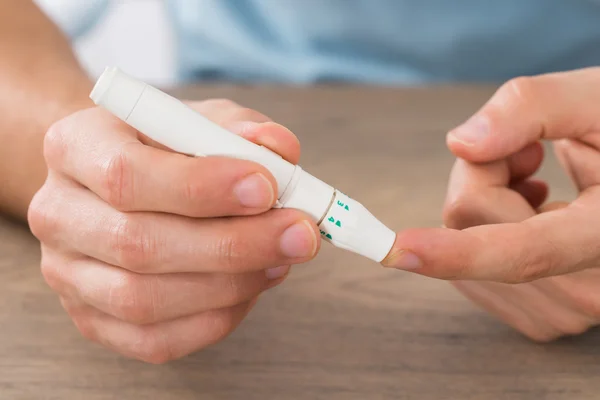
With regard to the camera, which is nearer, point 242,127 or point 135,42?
point 242,127

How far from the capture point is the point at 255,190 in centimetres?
29

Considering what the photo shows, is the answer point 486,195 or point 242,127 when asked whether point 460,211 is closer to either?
point 486,195

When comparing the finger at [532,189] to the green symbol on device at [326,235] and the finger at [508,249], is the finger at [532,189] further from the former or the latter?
the green symbol on device at [326,235]

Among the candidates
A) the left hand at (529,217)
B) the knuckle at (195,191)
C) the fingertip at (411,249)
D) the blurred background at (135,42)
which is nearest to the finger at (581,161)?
the left hand at (529,217)

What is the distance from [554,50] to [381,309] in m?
0.44

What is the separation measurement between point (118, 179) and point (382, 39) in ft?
1.53

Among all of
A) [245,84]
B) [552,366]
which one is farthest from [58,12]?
[552,366]

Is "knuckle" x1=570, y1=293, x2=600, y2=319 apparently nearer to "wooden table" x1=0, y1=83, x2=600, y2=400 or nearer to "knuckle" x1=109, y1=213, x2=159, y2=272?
"wooden table" x1=0, y1=83, x2=600, y2=400

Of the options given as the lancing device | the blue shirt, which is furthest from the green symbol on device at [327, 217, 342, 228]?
the blue shirt

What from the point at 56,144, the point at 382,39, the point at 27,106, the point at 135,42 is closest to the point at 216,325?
the point at 56,144

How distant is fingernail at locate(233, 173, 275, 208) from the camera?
0.28 meters

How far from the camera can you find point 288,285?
17.0 inches

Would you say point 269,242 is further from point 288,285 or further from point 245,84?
point 245,84

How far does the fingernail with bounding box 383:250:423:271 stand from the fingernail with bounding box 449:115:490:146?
108 mm
